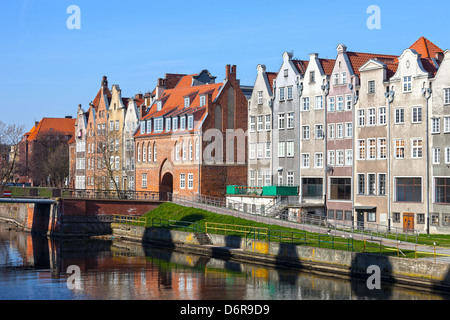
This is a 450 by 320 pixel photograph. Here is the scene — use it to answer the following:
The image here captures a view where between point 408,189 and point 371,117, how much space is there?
23.2ft

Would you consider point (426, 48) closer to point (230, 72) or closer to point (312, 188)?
point (312, 188)

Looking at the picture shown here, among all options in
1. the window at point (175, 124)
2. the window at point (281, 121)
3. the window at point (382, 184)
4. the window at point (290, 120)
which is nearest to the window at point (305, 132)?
the window at point (290, 120)

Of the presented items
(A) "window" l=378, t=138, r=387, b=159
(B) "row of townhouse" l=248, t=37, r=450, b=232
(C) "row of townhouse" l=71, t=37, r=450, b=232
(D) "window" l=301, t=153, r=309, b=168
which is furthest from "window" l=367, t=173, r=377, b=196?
(D) "window" l=301, t=153, r=309, b=168

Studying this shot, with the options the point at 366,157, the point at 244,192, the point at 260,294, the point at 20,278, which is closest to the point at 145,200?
the point at 244,192

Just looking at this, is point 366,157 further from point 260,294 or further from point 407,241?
point 260,294

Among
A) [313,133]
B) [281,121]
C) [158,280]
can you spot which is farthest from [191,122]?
[158,280]

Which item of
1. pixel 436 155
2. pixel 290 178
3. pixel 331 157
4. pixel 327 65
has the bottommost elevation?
pixel 290 178

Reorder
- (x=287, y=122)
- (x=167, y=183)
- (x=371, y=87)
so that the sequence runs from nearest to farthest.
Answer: (x=371, y=87)
(x=287, y=122)
(x=167, y=183)

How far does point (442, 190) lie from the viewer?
193 ft

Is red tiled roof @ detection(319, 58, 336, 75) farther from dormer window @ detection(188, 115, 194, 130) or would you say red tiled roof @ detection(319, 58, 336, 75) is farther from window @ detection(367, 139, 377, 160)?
dormer window @ detection(188, 115, 194, 130)

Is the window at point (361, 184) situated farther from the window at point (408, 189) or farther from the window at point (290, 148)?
the window at point (290, 148)

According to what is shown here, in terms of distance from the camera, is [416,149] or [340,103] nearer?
[416,149]

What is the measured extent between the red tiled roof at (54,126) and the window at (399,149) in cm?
9259

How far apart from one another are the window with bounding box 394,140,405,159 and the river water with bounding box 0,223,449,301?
1762 centimetres
